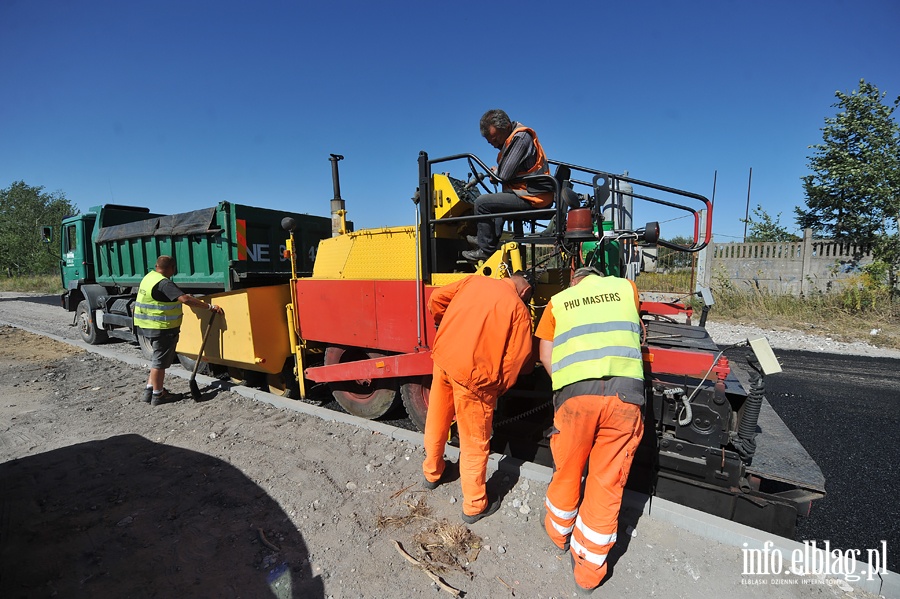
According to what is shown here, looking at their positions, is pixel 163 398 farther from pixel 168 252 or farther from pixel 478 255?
pixel 478 255

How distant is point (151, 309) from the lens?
197 inches

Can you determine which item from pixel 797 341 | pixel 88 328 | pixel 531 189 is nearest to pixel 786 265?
pixel 797 341

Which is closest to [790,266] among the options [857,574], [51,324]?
[857,574]

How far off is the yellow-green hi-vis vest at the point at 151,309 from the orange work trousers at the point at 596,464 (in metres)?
4.76

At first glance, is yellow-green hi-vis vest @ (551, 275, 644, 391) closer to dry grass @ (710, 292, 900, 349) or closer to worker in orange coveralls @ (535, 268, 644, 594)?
worker in orange coveralls @ (535, 268, 644, 594)

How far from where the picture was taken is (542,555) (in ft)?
7.85

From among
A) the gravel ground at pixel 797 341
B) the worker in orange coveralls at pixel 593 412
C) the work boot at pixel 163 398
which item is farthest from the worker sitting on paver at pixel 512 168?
the gravel ground at pixel 797 341

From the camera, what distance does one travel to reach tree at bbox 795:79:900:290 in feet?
32.8

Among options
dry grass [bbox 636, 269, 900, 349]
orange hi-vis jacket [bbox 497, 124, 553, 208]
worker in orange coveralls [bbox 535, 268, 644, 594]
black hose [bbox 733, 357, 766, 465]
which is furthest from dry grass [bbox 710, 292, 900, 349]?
worker in orange coveralls [bbox 535, 268, 644, 594]

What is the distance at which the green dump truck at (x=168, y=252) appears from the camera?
543 cm

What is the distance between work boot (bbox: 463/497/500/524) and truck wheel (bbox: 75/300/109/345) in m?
8.69

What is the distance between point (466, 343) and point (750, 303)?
1068 centimetres

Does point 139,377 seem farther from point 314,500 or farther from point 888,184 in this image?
point 888,184

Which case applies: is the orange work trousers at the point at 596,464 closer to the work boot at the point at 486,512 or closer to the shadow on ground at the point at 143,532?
the work boot at the point at 486,512
